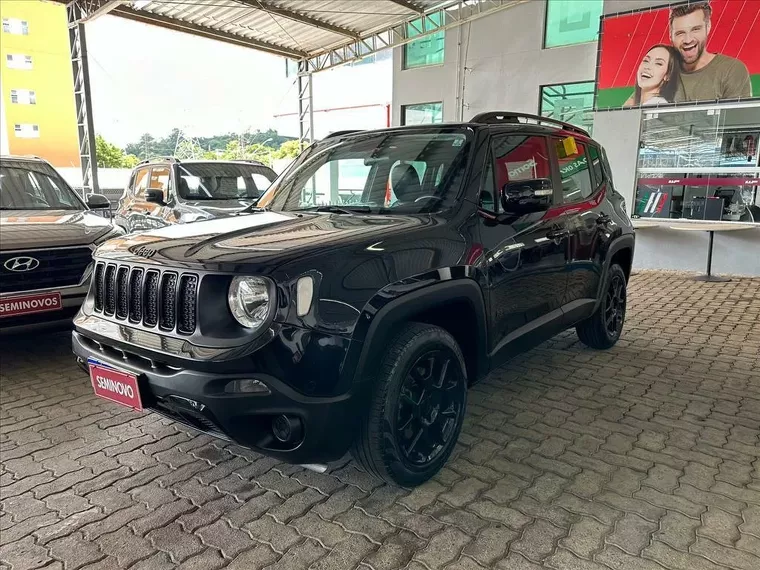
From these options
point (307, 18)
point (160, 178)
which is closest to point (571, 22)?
point (307, 18)

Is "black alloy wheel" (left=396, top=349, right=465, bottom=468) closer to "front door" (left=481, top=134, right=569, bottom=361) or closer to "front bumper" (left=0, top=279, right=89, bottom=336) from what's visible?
"front door" (left=481, top=134, right=569, bottom=361)

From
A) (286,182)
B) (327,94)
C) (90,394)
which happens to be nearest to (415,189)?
(286,182)

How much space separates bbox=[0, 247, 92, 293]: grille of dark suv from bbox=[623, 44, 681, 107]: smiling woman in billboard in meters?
8.49

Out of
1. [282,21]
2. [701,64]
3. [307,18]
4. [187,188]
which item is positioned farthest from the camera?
[282,21]

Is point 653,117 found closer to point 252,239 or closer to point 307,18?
point 307,18

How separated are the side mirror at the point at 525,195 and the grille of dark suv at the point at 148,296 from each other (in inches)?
63.2

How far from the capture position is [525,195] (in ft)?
8.86

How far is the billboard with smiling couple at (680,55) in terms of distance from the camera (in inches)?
300

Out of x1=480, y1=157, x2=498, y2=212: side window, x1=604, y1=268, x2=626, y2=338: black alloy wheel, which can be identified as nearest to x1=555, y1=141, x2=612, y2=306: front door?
x1=604, y1=268, x2=626, y2=338: black alloy wheel

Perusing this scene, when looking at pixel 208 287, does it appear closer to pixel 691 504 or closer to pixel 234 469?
pixel 234 469

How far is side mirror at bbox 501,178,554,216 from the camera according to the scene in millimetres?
2689

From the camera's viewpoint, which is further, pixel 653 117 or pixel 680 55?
pixel 653 117

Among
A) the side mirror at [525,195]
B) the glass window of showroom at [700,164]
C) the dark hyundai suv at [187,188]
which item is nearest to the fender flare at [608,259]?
the side mirror at [525,195]

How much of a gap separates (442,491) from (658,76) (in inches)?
333
